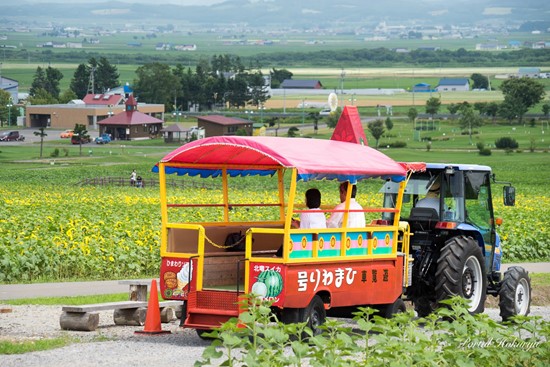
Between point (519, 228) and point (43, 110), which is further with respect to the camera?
point (43, 110)

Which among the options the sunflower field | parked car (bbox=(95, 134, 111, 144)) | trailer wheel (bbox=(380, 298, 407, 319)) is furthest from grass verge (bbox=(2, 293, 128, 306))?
parked car (bbox=(95, 134, 111, 144))

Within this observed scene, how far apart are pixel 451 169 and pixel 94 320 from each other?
18.1 feet

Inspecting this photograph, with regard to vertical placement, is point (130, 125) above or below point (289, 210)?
below

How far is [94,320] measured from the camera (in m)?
16.3

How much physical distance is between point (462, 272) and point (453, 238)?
523 millimetres

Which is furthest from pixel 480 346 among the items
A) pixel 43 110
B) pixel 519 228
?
pixel 43 110

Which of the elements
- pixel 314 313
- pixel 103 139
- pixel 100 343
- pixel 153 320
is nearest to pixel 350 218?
pixel 314 313

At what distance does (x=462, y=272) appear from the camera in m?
17.1

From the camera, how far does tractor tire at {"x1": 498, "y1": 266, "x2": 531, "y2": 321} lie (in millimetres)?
18156

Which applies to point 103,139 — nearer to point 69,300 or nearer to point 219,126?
point 219,126

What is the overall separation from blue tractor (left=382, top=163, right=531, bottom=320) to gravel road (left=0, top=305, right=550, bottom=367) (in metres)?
3.45

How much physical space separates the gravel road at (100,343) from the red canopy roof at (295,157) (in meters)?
2.28

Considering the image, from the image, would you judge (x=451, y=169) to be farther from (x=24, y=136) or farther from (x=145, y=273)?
(x=24, y=136)

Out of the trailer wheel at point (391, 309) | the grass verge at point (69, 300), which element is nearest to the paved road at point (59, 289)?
the grass verge at point (69, 300)
